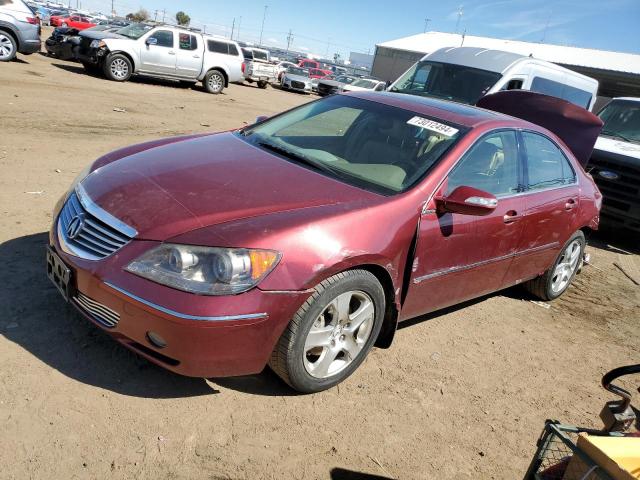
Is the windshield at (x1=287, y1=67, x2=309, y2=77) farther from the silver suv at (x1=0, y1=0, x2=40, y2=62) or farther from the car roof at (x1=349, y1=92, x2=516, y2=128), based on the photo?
the car roof at (x1=349, y1=92, x2=516, y2=128)

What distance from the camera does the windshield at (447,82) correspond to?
8.47 meters

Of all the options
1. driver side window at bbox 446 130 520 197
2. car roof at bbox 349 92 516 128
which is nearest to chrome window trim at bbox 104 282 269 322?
driver side window at bbox 446 130 520 197

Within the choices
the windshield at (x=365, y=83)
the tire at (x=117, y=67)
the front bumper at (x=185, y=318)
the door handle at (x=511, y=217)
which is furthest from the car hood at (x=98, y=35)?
the front bumper at (x=185, y=318)

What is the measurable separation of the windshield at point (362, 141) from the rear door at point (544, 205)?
96 cm

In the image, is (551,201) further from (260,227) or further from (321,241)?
(260,227)

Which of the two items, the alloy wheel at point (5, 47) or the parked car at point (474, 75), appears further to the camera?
the alloy wheel at point (5, 47)

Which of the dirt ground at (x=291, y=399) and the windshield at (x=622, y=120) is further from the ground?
the windshield at (x=622, y=120)

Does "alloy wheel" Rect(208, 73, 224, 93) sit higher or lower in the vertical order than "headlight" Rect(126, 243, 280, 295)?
lower

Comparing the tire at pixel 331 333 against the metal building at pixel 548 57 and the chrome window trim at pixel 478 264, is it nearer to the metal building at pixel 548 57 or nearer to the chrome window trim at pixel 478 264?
the chrome window trim at pixel 478 264

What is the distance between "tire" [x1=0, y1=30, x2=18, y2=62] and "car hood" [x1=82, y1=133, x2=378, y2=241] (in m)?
13.0

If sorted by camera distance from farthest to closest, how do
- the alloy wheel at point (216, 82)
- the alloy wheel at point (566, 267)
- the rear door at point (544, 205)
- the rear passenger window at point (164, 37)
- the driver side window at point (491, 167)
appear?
the alloy wheel at point (216, 82) < the rear passenger window at point (164, 37) < the alloy wheel at point (566, 267) < the rear door at point (544, 205) < the driver side window at point (491, 167)

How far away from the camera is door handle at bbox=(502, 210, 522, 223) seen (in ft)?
12.5

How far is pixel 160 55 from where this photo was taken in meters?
16.0

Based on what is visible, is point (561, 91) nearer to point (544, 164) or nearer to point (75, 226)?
point (544, 164)
